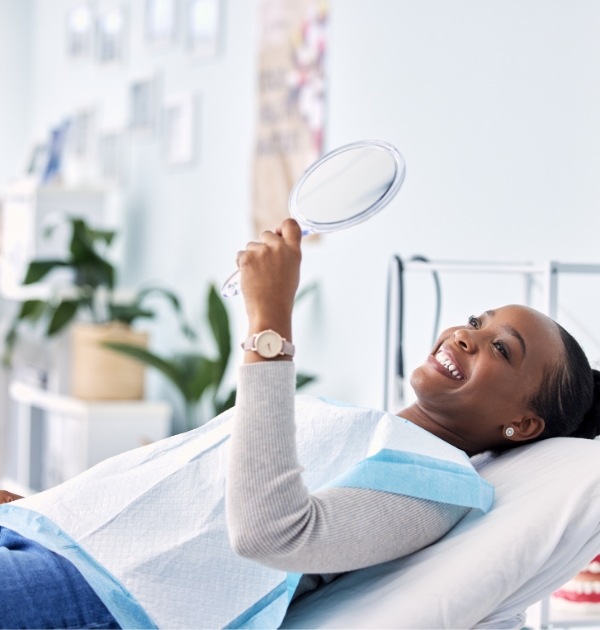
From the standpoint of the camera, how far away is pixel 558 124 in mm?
1897

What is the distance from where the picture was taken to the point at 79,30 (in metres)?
4.37

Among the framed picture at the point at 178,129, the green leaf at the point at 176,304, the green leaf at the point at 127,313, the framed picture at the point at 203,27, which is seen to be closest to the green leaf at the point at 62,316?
the green leaf at the point at 127,313

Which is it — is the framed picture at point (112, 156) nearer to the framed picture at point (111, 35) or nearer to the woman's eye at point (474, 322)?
the framed picture at point (111, 35)

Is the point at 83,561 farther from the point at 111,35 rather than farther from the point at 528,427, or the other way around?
the point at 111,35

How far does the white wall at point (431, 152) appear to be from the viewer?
6.15 feet

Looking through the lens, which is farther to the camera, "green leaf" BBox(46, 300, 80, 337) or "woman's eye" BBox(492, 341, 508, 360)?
"green leaf" BBox(46, 300, 80, 337)

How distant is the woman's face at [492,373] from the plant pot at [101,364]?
2137mm

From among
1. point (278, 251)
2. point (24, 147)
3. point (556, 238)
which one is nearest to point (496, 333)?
point (278, 251)

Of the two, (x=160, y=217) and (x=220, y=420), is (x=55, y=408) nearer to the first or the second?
(x=160, y=217)

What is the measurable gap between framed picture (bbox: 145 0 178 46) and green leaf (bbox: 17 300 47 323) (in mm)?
1161

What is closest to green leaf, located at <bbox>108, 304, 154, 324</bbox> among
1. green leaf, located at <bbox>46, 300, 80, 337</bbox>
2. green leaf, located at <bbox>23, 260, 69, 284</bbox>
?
green leaf, located at <bbox>46, 300, 80, 337</bbox>

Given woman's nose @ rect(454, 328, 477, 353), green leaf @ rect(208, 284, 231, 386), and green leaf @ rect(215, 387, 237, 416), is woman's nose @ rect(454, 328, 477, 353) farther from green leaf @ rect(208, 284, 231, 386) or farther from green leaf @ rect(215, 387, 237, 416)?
green leaf @ rect(208, 284, 231, 386)

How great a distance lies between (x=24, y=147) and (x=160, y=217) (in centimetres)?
190

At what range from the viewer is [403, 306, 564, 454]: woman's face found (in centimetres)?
117
